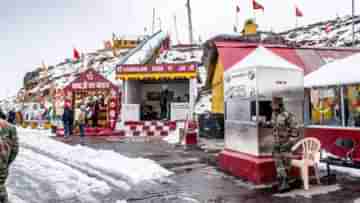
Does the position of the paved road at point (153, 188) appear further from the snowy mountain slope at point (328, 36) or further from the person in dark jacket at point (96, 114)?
the snowy mountain slope at point (328, 36)

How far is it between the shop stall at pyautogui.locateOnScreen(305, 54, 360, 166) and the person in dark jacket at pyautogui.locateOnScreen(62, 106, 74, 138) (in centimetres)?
1190

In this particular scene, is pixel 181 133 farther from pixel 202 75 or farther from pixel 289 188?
pixel 202 75

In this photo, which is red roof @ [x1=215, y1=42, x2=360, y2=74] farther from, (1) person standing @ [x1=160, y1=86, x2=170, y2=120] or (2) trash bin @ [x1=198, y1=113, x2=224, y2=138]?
(1) person standing @ [x1=160, y1=86, x2=170, y2=120]

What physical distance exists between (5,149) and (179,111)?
1674 cm

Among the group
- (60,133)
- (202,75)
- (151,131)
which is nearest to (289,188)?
(151,131)

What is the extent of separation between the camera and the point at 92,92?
20.8 metres

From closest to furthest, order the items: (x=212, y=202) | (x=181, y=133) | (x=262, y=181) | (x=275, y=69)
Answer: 1. (x=212, y=202)
2. (x=262, y=181)
3. (x=275, y=69)
4. (x=181, y=133)

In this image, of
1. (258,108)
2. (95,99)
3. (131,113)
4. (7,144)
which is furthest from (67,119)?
(7,144)

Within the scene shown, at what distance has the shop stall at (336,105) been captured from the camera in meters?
10.0

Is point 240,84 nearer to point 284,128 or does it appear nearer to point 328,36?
point 284,128

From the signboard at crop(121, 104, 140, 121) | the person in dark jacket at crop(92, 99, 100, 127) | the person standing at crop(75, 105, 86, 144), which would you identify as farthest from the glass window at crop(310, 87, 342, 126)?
the person in dark jacket at crop(92, 99, 100, 127)

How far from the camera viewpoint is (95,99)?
20328 mm

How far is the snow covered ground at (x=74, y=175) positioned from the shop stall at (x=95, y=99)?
27.5ft

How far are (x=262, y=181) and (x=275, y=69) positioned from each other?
239cm
